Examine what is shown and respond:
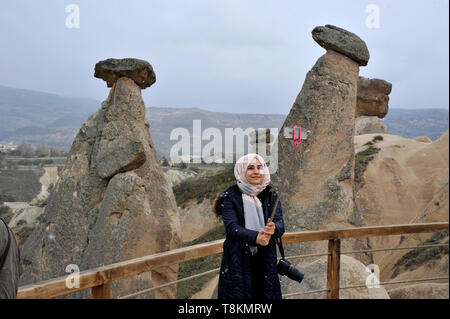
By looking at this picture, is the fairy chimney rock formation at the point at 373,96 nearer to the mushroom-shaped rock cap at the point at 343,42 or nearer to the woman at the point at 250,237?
the mushroom-shaped rock cap at the point at 343,42

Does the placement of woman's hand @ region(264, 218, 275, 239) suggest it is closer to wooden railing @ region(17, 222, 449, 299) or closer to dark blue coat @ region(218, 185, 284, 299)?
dark blue coat @ region(218, 185, 284, 299)

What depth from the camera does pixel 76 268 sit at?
613 cm

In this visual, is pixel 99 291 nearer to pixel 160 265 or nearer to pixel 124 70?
pixel 160 265

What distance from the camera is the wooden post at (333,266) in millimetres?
3348

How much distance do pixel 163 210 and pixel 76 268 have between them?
143 centimetres

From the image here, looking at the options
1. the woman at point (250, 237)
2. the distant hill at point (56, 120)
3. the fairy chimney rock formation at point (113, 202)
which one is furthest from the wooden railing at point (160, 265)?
the fairy chimney rock formation at point (113, 202)

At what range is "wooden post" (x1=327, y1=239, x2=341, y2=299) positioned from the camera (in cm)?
335

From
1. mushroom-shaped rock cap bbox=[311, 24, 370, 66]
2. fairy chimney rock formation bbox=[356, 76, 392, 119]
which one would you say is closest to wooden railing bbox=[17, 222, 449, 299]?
mushroom-shaped rock cap bbox=[311, 24, 370, 66]

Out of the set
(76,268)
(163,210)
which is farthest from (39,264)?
(163,210)

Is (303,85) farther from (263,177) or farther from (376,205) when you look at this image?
(263,177)

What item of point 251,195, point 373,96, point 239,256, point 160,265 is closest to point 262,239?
point 239,256

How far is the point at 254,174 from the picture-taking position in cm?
245

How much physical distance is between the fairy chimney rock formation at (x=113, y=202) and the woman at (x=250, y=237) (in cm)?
396

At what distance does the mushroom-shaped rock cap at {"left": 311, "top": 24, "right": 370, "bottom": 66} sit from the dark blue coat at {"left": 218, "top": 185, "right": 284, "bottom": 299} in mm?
5160
